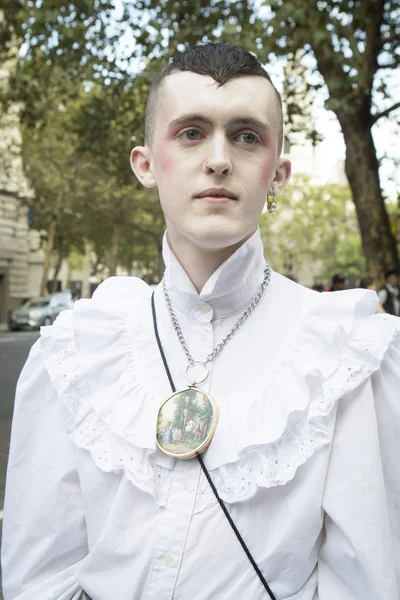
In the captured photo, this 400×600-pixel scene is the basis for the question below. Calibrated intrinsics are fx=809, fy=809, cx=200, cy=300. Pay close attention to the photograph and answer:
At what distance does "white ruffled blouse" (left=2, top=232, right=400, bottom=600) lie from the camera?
166 cm

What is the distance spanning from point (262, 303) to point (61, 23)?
1048cm

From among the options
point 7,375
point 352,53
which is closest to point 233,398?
point 352,53

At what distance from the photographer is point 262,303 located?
1935mm

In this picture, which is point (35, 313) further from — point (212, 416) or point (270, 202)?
point (212, 416)

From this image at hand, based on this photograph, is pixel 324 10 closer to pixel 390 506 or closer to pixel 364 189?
pixel 364 189

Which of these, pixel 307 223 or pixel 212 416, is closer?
pixel 212 416

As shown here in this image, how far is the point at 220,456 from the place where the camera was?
1744 mm

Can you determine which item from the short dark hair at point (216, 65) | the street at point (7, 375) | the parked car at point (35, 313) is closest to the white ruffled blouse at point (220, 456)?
the short dark hair at point (216, 65)

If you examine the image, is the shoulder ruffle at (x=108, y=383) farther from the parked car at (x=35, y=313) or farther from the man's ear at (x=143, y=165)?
the parked car at (x=35, y=313)

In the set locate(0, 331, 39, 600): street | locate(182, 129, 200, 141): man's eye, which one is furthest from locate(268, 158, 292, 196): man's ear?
locate(0, 331, 39, 600): street

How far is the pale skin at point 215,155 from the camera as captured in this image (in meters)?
1.76

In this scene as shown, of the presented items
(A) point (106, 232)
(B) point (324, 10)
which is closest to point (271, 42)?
(B) point (324, 10)

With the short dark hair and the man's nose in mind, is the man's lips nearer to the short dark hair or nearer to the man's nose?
the man's nose

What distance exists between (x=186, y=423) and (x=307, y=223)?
58.1 metres
